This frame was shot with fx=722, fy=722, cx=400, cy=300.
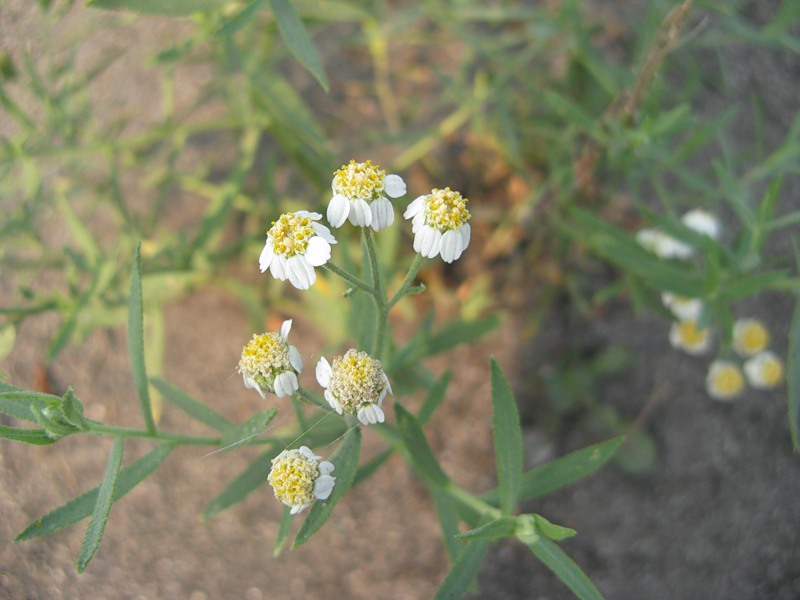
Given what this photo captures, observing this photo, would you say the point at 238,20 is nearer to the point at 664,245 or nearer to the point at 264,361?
the point at 264,361

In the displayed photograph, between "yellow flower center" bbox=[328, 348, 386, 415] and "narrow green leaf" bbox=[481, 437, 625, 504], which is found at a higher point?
"yellow flower center" bbox=[328, 348, 386, 415]

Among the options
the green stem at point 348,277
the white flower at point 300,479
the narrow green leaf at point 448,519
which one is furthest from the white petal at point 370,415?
the narrow green leaf at point 448,519

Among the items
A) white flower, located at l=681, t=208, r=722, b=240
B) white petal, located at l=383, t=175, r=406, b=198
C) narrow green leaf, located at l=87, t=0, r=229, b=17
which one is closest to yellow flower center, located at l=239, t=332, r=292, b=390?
white petal, located at l=383, t=175, r=406, b=198

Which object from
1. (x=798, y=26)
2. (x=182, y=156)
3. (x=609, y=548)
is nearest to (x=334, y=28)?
(x=182, y=156)

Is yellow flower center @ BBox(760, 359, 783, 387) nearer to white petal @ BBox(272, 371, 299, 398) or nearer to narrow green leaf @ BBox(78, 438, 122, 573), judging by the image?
white petal @ BBox(272, 371, 299, 398)

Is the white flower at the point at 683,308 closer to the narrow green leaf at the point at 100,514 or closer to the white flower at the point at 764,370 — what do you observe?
the white flower at the point at 764,370

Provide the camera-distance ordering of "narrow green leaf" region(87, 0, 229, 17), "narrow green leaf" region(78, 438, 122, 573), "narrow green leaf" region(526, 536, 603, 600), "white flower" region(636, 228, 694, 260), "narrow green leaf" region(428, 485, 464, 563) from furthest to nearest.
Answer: "white flower" region(636, 228, 694, 260), "narrow green leaf" region(428, 485, 464, 563), "narrow green leaf" region(87, 0, 229, 17), "narrow green leaf" region(526, 536, 603, 600), "narrow green leaf" region(78, 438, 122, 573)

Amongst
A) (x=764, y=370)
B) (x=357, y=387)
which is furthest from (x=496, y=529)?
(x=764, y=370)

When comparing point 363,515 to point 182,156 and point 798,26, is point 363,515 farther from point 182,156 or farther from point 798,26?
point 798,26
